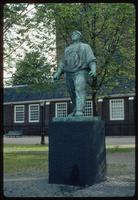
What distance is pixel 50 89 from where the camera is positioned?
2402cm

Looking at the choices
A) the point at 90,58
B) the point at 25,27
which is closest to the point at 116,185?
the point at 90,58

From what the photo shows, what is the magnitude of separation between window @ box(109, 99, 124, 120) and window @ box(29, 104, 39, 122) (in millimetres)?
9494

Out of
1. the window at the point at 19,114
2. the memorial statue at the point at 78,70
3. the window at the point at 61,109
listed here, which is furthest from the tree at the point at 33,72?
the window at the point at 19,114

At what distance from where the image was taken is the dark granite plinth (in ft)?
33.9

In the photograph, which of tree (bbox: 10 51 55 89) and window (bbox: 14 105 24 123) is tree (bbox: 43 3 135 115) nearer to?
tree (bbox: 10 51 55 89)

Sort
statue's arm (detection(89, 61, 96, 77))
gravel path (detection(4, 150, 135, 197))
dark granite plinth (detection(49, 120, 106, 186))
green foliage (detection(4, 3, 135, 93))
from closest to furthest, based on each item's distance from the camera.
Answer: gravel path (detection(4, 150, 135, 197)) < dark granite plinth (detection(49, 120, 106, 186)) < statue's arm (detection(89, 61, 96, 77)) < green foliage (detection(4, 3, 135, 93))

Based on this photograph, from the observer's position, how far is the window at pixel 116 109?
138ft

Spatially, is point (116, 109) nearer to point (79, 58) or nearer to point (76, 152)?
point (79, 58)

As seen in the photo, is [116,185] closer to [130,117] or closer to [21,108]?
[130,117]

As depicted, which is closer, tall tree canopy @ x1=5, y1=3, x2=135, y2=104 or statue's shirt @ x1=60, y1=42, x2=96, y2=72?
statue's shirt @ x1=60, y1=42, x2=96, y2=72

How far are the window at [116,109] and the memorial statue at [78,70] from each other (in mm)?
31047

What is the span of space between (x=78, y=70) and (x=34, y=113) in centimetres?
3785

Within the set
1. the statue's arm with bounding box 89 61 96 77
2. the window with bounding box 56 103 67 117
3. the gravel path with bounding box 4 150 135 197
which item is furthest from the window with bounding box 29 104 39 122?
the statue's arm with bounding box 89 61 96 77

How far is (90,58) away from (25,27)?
453 inches
